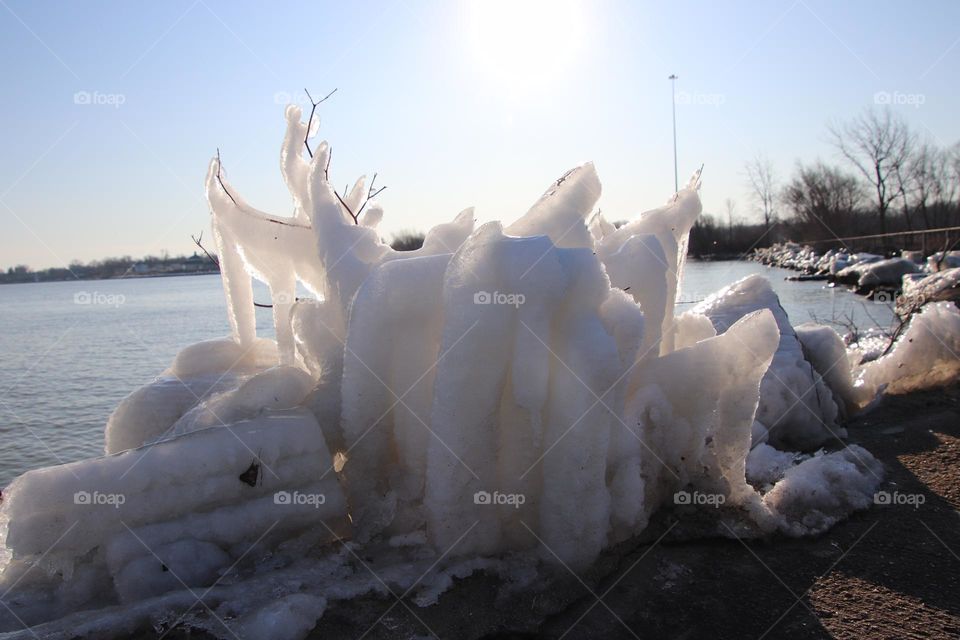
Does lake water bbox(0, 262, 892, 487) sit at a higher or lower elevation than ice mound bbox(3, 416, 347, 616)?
lower

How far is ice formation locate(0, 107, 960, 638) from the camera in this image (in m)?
3.13

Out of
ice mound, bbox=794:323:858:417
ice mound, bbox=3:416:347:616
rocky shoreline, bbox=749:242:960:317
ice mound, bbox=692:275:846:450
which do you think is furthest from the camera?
rocky shoreline, bbox=749:242:960:317

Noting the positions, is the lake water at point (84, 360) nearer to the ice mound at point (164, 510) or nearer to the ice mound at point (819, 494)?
the ice mound at point (164, 510)

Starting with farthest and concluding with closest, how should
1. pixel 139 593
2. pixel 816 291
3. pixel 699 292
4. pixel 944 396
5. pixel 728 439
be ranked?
pixel 816 291 → pixel 699 292 → pixel 944 396 → pixel 728 439 → pixel 139 593

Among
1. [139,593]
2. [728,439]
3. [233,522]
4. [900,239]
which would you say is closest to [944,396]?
[728,439]

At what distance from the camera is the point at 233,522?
3.35 metres

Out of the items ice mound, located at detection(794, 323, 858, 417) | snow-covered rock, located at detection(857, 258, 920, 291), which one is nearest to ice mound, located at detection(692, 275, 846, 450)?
ice mound, located at detection(794, 323, 858, 417)

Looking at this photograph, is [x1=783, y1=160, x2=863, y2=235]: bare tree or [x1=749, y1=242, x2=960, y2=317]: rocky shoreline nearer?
[x1=749, y1=242, x2=960, y2=317]: rocky shoreline

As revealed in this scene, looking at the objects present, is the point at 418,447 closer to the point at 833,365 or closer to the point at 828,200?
the point at 833,365

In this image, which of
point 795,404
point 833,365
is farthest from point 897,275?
point 795,404

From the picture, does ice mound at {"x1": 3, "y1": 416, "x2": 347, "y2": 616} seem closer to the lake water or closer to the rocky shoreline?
the lake water

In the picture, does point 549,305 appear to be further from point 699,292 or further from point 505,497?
point 699,292

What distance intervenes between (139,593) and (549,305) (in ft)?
7.21

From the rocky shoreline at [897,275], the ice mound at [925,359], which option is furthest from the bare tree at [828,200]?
the ice mound at [925,359]
